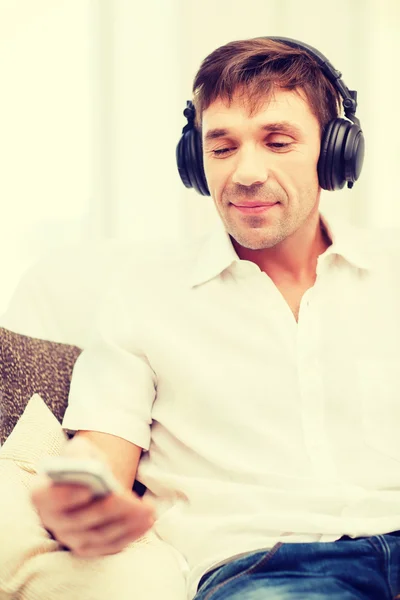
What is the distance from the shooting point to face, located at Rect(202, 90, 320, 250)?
3.93 ft

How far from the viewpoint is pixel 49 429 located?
118 centimetres

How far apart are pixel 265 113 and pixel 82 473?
2.47 feet

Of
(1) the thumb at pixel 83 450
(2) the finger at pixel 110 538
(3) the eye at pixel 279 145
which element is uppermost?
(3) the eye at pixel 279 145

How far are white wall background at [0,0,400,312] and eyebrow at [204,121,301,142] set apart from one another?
833 mm

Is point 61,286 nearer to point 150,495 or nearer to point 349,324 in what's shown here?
point 150,495

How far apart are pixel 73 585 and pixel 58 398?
474 mm

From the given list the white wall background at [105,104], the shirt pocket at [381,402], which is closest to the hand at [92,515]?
the shirt pocket at [381,402]

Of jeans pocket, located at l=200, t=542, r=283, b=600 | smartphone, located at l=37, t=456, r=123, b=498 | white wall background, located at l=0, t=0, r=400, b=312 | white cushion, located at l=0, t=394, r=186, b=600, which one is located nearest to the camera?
smartphone, located at l=37, t=456, r=123, b=498

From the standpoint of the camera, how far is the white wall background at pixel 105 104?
1971mm

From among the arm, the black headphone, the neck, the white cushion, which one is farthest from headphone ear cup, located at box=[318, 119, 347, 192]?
the white cushion

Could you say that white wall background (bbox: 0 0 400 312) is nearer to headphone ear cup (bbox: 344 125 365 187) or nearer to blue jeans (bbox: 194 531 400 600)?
headphone ear cup (bbox: 344 125 365 187)

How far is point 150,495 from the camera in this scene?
1202mm

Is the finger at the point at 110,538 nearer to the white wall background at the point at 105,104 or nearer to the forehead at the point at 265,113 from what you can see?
the forehead at the point at 265,113

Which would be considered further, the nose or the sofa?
the nose
